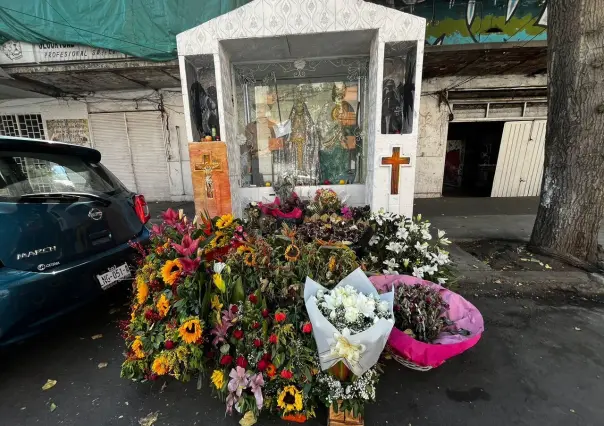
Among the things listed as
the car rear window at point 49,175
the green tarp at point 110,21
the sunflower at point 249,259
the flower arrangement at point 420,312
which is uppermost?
the green tarp at point 110,21

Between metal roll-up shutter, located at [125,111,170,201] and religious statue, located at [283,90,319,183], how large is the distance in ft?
14.5

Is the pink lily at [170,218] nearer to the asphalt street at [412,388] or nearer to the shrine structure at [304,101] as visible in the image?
the asphalt street at [412,388]

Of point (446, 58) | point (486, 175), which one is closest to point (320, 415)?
point (446, 58)

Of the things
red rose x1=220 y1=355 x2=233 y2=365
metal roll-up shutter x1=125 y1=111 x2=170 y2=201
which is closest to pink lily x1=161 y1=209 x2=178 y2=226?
red rose x1=220 y1=355 x2=233 y2=365

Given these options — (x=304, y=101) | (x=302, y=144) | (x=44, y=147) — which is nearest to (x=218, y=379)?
(x=44, y=147)

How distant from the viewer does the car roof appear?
85.4 inches

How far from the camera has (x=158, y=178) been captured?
8297 millimetres

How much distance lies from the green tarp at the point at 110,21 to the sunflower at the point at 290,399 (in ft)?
20.8

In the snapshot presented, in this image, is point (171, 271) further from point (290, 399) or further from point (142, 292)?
point (290, 399)

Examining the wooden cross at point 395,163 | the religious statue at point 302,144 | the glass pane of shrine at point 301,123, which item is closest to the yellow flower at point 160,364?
the wooden cross at point 395,163

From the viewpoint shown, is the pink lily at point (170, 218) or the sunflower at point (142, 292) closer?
the sunflower at point (142, 292)

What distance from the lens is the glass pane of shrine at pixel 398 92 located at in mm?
3996

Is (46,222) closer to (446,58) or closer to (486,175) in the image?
(446,58)

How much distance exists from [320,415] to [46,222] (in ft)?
7.61
